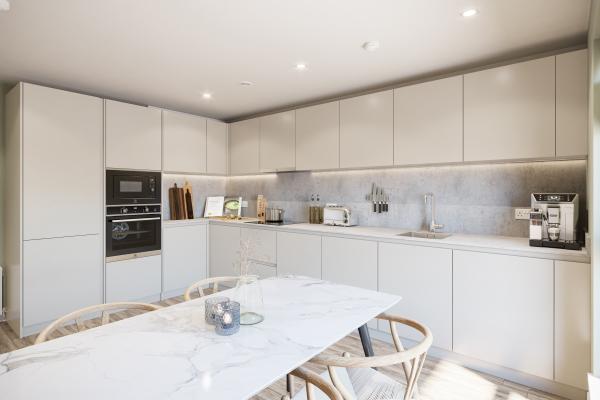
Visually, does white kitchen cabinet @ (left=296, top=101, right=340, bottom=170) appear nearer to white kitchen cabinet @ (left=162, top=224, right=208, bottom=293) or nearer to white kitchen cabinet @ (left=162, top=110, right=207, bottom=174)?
white kitchen cabinet @ (left=162, top=110, right=207, bottom=174)

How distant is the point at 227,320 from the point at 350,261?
2.01 meters

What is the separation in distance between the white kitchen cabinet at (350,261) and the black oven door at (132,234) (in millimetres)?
2062

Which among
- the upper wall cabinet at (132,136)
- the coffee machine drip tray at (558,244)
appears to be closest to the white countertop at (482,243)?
the coffee machine drip tray at (558,244)

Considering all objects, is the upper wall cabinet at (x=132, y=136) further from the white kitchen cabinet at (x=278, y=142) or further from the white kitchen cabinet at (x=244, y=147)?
the white kitchen cabinet at (x=278, y=142)

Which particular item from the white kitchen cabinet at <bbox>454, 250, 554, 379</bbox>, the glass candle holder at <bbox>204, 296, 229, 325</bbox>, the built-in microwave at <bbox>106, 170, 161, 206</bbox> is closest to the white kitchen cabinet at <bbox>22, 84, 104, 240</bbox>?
the built-in microwave at <bbox>106, 170, 161, 206</bbox>

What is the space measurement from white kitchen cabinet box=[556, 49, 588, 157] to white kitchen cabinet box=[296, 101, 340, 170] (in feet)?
6.15

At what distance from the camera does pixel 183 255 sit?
4.32 meters

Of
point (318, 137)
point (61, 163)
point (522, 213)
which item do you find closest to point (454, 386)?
point (522, 213)

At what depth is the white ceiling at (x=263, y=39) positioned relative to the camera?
2041 millimetres

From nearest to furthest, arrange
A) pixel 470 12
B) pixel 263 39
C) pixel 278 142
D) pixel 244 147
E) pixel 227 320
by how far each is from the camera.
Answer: pixel 227 320
pixel 470 12
pixel 263 39
pixel 278 142
pixel 244 147

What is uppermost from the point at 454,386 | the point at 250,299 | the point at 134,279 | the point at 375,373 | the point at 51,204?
the point at 51,204

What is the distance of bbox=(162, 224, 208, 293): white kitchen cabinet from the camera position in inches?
164

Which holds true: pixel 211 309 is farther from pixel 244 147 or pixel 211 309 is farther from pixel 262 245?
pixel 244 147

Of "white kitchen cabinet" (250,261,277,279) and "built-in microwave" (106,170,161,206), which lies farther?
"white kitchen cabinet" (250,261,277,279)
